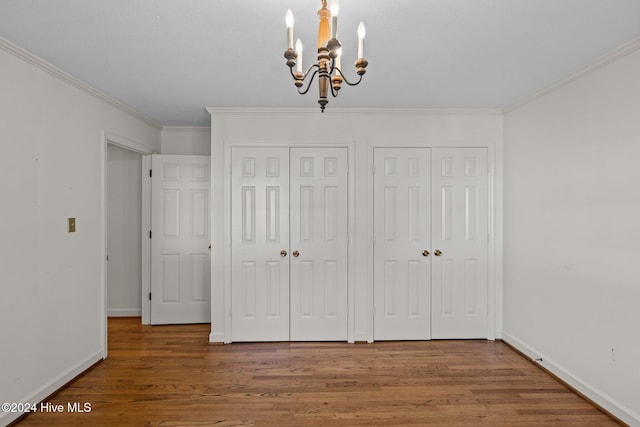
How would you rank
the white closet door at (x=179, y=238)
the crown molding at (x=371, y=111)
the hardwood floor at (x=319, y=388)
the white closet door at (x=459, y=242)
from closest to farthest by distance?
1. the hardwood floor at (x=319, y=388)
2. the crown molding at (x=371, y=111)
3. the white closet door at (x=459, y=242)
4. the white closet door at (x=179, y=238)

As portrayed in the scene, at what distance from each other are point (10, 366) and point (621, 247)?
13.1ft

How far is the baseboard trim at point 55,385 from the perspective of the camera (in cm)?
209

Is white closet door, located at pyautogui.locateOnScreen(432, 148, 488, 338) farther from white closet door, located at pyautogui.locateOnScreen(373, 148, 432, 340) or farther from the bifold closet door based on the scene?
the bifold closet door

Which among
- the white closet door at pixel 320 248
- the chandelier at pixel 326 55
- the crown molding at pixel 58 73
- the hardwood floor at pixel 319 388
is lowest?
the hardwood floor at pixel 319 388

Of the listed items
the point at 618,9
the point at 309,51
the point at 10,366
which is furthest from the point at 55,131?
the point at 618,9

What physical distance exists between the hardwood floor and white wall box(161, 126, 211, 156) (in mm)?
2273

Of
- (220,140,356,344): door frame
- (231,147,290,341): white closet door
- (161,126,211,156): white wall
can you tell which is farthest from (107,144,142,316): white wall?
(231,147,290,341): white closet door

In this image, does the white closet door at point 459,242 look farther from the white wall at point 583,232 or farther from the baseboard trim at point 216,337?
the baseboard trim at point 216,337

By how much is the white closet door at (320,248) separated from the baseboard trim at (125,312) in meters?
2.18

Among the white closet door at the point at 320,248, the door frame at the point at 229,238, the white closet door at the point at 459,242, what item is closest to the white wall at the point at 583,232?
the white closet door at the point at 459,242

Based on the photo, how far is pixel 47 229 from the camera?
7.86 feet

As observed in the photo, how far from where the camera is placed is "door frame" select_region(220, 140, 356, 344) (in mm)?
3412

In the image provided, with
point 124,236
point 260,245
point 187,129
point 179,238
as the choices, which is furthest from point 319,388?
point 187,129

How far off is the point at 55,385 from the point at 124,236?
2097 mm
